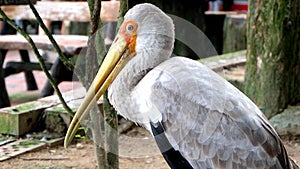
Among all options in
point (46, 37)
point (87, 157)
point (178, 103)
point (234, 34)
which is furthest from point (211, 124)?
point (234, 34)

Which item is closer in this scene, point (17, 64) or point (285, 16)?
point (285, 16)

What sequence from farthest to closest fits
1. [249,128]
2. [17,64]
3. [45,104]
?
[17,64], [45,104], [249,128]

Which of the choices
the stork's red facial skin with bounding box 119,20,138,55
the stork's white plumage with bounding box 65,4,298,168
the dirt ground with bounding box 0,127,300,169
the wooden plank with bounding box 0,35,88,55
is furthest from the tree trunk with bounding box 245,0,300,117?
the stork's red facial skin with bounding box 119,20,138,55

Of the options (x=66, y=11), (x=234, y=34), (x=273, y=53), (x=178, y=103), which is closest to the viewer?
(x=178, y=103)

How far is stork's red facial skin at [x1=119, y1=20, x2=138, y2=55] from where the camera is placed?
9.62ft

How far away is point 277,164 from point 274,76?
211 cm

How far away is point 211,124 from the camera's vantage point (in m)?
2.80

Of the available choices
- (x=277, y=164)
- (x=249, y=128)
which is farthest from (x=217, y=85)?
(x=277, y=164)

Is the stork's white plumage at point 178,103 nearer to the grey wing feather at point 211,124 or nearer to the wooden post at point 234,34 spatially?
the grey wing feather at point 211,124

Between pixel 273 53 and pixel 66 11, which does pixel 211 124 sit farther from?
pixel 66 11

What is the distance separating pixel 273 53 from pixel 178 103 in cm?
219

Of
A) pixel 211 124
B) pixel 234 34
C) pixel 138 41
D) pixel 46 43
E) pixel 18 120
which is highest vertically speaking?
pixel 138 41

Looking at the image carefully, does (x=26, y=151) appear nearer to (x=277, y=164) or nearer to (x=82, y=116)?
(x=82, y=116)

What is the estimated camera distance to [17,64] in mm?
7125
